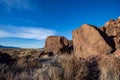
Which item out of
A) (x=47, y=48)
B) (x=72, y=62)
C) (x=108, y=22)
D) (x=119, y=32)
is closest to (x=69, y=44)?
(x=47, y=48)

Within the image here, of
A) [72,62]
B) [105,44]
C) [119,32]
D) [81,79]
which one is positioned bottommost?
[81,79]

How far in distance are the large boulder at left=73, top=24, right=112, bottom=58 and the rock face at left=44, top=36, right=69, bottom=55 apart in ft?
11.1

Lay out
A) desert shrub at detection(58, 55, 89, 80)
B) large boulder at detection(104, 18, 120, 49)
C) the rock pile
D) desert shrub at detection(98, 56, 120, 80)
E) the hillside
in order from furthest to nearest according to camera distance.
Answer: large boulder at detection(104, 18, 120, 49), the rock pile, the hillside, desert shrub at detection(98, 56, 120, 80), desert shrub at detection(58, 55, 89, 80)

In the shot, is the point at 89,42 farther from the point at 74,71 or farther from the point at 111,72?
the point at 74,71

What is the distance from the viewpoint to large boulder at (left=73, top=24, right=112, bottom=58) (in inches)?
708

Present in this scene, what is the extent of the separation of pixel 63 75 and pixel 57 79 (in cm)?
58

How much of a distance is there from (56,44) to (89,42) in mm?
7291

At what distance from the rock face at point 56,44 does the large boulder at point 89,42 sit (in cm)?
338

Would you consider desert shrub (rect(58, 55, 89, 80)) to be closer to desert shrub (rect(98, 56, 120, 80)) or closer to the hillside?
the hillside

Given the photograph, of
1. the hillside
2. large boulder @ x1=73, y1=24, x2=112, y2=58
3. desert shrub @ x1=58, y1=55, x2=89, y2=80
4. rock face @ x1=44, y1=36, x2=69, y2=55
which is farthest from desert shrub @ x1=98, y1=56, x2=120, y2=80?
rock face @ x1=44, y1=36, x2=69, y2=55

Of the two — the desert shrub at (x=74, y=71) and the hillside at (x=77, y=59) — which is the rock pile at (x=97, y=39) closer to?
the hillside at (x=77, y=59)

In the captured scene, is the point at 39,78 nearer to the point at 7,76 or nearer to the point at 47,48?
the point at 7,76

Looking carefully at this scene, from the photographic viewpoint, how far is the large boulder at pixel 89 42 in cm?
1798

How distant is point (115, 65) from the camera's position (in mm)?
9477
